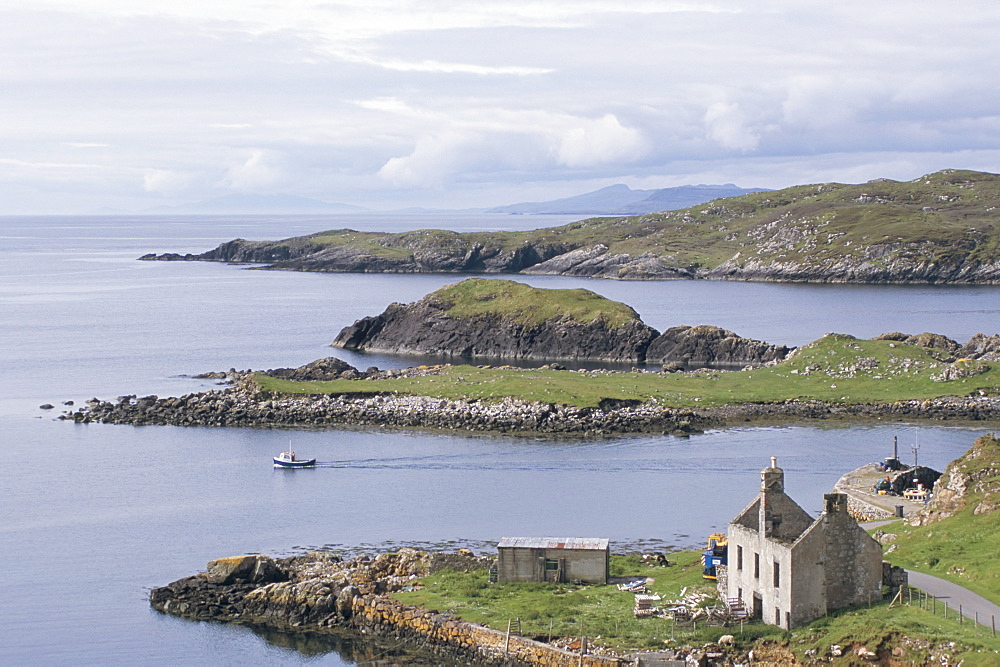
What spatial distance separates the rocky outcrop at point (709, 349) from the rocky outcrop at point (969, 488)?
6726 cm

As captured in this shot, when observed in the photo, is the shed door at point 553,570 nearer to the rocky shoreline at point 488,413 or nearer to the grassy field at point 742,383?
the rocky shoreline at point 488,413

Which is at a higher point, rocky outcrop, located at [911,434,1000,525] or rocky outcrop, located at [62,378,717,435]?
rocky outcrop, located at [911,434,1000,525]

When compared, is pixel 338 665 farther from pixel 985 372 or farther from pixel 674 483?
pixel 985 372

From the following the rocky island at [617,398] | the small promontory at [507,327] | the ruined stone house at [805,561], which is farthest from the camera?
the small promontory at [507,327]

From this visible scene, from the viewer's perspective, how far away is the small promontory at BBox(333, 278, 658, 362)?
4951 inches

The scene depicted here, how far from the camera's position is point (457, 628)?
40.0m

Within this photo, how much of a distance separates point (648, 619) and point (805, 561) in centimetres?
557

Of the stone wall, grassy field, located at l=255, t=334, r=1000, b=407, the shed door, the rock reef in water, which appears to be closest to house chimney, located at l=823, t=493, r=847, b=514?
the shed door

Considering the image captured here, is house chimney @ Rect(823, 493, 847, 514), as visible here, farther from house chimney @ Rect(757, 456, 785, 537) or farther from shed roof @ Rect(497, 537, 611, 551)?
shed roof @ Rect(497, 537, 611, 551)

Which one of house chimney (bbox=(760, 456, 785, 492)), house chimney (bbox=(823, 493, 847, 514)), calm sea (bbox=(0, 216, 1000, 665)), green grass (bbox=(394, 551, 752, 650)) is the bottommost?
calm sea (bbox=(0, 216, 1000, 665))

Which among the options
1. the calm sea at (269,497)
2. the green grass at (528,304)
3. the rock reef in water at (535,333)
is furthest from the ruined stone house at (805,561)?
the green grass at (528,304)

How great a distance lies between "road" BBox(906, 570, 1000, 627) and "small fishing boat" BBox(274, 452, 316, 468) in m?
44.7

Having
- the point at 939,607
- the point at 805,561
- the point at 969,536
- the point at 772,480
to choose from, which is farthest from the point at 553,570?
the point at 969,536

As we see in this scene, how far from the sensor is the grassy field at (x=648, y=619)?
3159 cm
